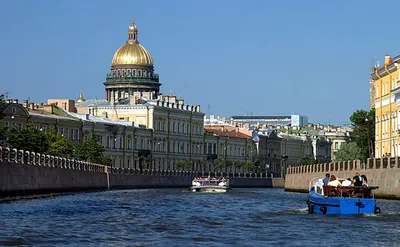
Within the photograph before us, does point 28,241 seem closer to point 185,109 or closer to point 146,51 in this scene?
point 185,109

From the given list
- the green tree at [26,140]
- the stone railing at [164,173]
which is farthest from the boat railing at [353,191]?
the stone railing at [164,173]

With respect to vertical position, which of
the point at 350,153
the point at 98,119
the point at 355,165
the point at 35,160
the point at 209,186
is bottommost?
the point at 209,186

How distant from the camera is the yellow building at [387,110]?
303 feet

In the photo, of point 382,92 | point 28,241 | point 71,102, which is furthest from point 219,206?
point 71,102

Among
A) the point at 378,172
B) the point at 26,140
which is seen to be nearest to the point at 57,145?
the point at 26,140

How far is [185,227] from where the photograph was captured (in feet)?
142

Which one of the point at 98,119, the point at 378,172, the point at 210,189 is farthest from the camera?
the point at 98,119

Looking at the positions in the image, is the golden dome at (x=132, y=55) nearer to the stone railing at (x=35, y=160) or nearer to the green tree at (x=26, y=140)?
the green tree at (x=26, y=140)

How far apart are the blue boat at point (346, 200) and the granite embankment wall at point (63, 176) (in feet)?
52.7

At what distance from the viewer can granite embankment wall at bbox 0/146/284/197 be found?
6228cm

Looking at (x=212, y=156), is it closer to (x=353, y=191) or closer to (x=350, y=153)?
(x=350, y=153)

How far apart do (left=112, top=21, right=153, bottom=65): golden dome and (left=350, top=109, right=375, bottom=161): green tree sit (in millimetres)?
62737

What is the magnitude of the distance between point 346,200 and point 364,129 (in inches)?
3168

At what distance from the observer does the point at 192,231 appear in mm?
41438
